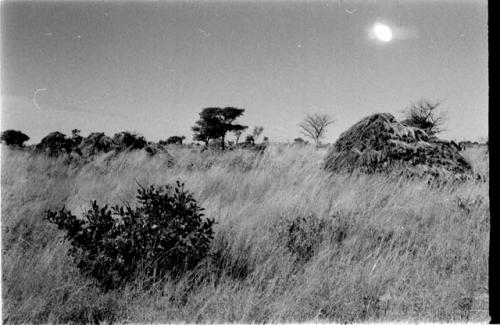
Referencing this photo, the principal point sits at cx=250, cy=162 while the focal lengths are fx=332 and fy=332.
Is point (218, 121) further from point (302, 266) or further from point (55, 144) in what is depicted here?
point (302, 266)

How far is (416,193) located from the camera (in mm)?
4832

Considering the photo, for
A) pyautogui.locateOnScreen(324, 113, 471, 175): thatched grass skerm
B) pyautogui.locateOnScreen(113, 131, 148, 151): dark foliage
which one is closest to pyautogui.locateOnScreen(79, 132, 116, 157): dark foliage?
pyautogui.locateOnScreen(113, 131, 148, 151): dark foliage

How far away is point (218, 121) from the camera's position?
89.1 feet

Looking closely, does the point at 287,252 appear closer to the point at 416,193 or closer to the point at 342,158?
the point at 416,193

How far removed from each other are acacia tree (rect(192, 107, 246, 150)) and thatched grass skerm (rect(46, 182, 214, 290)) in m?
23.9

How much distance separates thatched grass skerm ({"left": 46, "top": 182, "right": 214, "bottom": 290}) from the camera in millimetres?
2670

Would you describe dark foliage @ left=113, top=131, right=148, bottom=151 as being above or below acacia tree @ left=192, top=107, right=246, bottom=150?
below

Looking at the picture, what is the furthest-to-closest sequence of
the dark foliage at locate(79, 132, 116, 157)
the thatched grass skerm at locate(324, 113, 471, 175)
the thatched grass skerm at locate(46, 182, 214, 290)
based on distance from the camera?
the dark foliage at locate(79, 132, 116, 157)
the thatched grass skerm at locate(324, 113, 471, 175)
the thatched grass skerm at locate(46, 182, 214, 290)

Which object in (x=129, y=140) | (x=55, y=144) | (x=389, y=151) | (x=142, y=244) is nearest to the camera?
(x=142, y=244)

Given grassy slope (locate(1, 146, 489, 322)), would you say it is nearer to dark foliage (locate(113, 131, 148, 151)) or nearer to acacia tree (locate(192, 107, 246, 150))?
dark foliage (locate(113, 131, 148, 151))

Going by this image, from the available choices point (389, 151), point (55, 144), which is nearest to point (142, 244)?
point (389, 151)

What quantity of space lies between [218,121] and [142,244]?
973 inches

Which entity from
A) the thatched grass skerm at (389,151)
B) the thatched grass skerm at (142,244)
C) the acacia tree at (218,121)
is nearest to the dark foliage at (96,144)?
the thatched grass skerm at (389,151)

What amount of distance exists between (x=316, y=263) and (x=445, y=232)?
5.48ft
